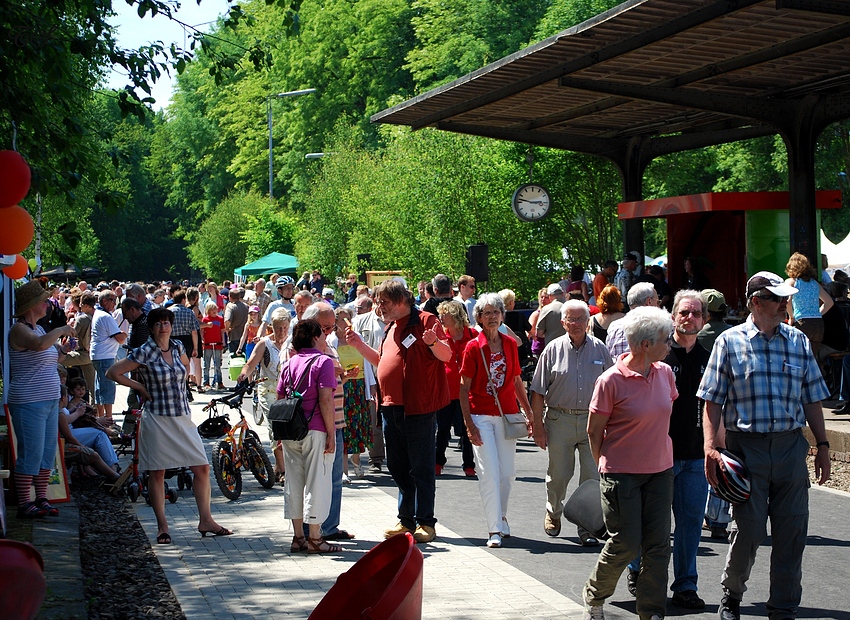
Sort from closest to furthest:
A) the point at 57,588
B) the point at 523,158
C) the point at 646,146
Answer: the point at 57,588 < the point at 646,146 < the point at 523,158

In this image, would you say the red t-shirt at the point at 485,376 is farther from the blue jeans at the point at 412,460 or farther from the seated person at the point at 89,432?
the seated person at the point at 89,432

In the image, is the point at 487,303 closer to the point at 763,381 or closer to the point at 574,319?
the point at 574,319

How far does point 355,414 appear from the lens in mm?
11188

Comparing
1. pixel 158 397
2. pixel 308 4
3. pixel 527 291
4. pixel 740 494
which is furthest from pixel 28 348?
pixel 308 4

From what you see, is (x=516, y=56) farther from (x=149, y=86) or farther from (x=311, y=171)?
(x=311, y=171)

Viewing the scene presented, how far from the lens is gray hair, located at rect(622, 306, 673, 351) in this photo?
592cm

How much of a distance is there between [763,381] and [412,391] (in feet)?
10.2

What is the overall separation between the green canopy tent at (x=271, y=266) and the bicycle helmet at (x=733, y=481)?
4018 cm

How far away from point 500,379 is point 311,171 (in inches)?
1811

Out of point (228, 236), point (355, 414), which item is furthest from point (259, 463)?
point (228, 236)

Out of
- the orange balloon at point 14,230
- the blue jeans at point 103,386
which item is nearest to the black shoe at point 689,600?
the orange balloon at point 14,230

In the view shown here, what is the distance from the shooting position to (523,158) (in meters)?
26.8

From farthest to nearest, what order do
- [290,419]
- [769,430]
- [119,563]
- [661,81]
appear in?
[661,81] → [119,563] → [290,419] → [769,430]

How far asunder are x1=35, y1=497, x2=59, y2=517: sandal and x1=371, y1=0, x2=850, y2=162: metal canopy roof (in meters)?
7.79
